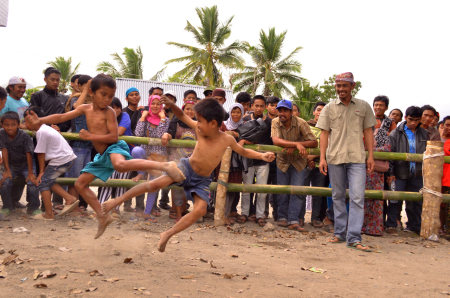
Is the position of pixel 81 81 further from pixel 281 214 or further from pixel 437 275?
pixel 437 275

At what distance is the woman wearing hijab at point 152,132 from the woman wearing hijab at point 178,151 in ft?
0.44

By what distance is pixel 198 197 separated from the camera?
4.08m

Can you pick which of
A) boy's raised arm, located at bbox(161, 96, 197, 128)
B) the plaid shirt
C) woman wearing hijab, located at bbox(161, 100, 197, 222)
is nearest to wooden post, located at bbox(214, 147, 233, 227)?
woman wearing hijab, located at bbox(161, 100, 197, 222)

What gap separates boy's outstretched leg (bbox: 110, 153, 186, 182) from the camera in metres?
3.69

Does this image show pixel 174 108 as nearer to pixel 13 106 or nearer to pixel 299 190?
pixel 299 190

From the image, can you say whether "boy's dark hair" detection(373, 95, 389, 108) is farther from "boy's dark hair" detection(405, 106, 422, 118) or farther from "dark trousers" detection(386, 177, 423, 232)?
"dark trousers" detection(386, 177, 423, 232)

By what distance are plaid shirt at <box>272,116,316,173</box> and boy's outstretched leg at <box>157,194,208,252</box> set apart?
2465mm

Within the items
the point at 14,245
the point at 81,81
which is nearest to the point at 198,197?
the point at 14,245

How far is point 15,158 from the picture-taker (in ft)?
18.8

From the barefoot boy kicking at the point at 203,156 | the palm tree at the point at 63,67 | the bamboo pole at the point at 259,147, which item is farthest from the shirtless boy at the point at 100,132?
the palm tree at the point at 63,67

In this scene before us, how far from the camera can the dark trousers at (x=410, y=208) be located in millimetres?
6391

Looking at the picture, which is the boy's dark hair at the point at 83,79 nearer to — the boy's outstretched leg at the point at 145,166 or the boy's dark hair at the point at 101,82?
the boy's dark hair at the point at 101,82

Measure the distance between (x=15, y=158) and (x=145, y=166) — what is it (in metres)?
2.91

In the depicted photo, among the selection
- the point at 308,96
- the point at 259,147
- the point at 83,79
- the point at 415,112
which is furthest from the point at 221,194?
the point at 308,96
